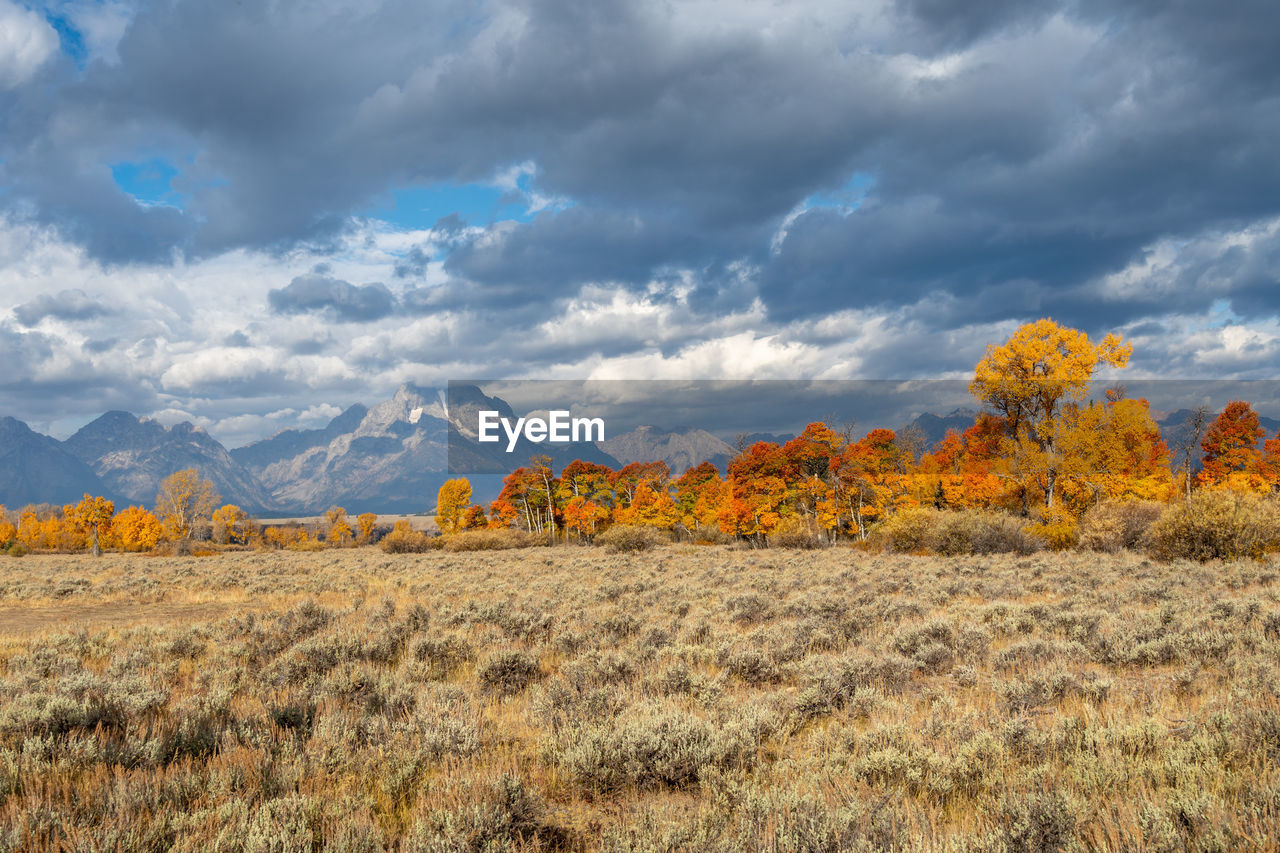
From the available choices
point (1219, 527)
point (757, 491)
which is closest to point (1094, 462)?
point (1219, 527)

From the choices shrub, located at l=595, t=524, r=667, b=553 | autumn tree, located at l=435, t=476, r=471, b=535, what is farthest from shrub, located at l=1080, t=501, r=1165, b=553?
autumn tree, located at l=435, t=476, r=471, b=535

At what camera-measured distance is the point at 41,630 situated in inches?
533

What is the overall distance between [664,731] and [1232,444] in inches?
2937

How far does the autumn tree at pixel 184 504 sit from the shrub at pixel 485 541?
122ft

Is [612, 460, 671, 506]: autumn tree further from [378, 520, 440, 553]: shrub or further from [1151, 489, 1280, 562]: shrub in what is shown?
[1151, 489, 1280, 562]: shrub

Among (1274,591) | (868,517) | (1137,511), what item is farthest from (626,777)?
(868,517)

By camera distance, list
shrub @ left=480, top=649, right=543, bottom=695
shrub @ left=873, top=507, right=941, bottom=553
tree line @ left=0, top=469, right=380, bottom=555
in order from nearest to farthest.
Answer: shrub @ left=480, top=649, right=543, bottom=695 → shrub @ left=873, top=507, right=941, bottom=553 → tree line @ left=0, top=469, right=380, bottom=555

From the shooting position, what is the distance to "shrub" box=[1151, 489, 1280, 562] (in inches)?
768

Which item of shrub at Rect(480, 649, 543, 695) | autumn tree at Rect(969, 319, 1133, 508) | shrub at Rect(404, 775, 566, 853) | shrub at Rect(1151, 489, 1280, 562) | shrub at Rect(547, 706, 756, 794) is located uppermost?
autumn tree at Rect(969, 319, 1133, 508)

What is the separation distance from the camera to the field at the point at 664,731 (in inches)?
157

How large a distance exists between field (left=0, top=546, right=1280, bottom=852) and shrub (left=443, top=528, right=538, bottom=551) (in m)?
39.4

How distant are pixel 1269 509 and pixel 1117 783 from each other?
77.2 feet

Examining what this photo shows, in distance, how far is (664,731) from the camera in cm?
559

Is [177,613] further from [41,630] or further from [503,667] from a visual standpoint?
[503,667]
